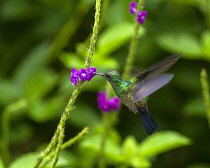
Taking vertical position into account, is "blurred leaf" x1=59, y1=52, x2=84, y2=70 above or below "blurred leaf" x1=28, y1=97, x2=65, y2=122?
above

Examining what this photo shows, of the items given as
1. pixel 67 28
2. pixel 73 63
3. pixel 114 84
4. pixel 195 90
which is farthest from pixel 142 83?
pixel 195 90

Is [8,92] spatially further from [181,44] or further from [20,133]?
[181,44]

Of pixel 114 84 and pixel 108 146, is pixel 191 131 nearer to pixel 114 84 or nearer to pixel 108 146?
pixel 108 146

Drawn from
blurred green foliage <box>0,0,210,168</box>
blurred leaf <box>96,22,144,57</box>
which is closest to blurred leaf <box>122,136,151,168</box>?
blurred green foliage <box>0,0,210,168</box>

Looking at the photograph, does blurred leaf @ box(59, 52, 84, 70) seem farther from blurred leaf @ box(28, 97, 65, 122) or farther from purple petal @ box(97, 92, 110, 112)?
purple petal @ box(97, 92, 110, 112)

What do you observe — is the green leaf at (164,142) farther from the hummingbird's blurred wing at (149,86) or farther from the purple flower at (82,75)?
the purple flower at (82,75)

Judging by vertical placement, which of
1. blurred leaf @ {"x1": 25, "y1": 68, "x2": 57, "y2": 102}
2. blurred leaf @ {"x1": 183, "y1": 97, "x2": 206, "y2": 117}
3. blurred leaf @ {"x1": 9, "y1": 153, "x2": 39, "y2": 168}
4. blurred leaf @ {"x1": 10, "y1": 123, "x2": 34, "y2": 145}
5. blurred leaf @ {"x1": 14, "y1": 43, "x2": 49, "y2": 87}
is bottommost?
blurred leaf @ {"x1": 9, "y1": 153, "x2": 39, "y2": 168}

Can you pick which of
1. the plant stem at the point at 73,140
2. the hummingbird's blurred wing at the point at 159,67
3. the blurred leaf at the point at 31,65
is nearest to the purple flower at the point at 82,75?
the plant stem at the point at 73,140
